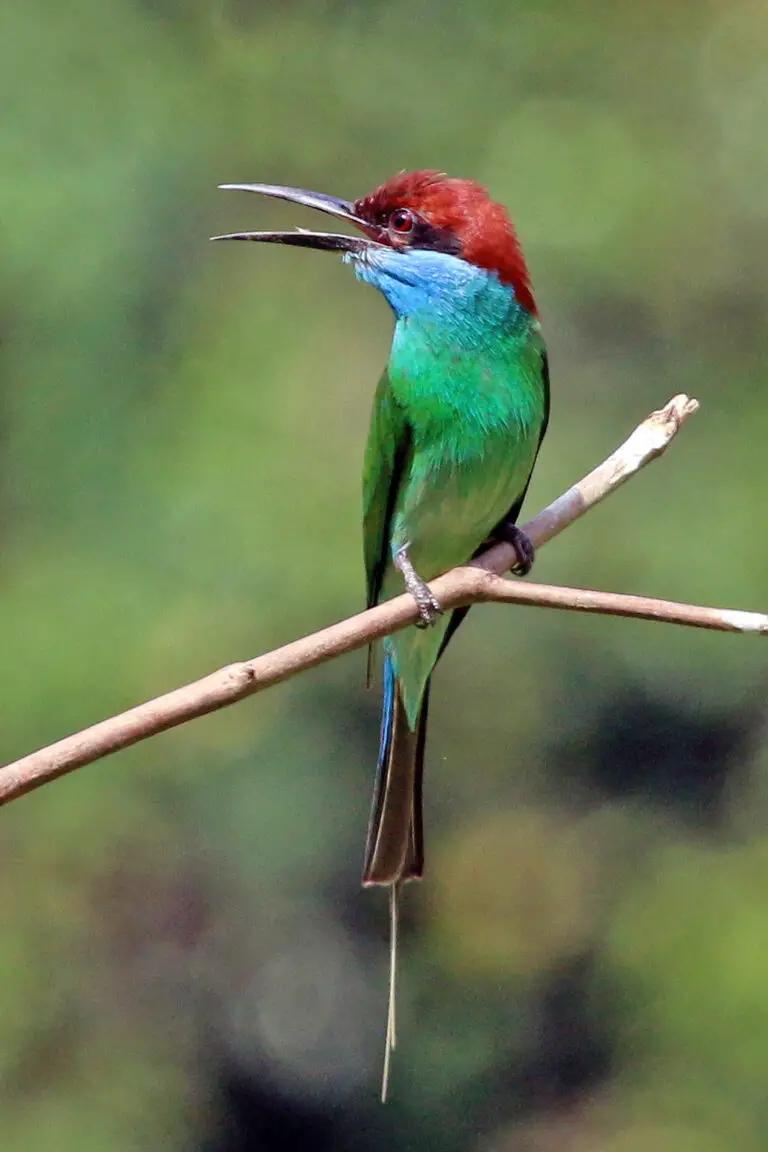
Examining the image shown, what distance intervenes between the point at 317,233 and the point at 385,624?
86 cm

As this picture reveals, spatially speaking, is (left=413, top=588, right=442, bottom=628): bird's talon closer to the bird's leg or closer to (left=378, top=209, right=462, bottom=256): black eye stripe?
the bird's leg

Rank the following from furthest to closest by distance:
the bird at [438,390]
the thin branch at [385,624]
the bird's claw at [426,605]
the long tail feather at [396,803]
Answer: the bird at [438,390]
the long tail feather at [396,803]
the bird's claw at [426,605]
the thin branch at [385,624]

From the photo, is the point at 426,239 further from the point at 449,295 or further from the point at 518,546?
the point at 518,546

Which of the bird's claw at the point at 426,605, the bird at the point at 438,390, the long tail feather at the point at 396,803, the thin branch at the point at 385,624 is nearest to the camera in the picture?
the thin branch at the point at 385,624

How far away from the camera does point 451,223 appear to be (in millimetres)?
2020

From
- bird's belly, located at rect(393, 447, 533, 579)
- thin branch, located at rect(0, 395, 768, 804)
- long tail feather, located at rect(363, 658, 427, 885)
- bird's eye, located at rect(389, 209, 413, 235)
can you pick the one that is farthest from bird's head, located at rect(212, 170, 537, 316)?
long tail feather, located at rect(363, 658, 427, 885)

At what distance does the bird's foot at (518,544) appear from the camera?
1.94 meters

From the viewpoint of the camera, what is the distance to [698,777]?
377cm

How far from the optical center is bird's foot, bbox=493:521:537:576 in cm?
194

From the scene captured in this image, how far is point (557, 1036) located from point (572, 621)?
1.01 meters

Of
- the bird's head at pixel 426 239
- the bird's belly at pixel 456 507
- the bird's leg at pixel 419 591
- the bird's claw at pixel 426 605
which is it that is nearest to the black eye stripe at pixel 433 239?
the bird's head at pixel 426 239

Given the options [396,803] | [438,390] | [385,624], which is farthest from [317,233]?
[385,624]

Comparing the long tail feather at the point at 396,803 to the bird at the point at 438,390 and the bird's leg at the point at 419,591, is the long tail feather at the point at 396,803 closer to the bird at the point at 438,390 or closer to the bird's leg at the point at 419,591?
the bird at the point at 438,390

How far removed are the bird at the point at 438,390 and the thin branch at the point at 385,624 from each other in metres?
0.27
